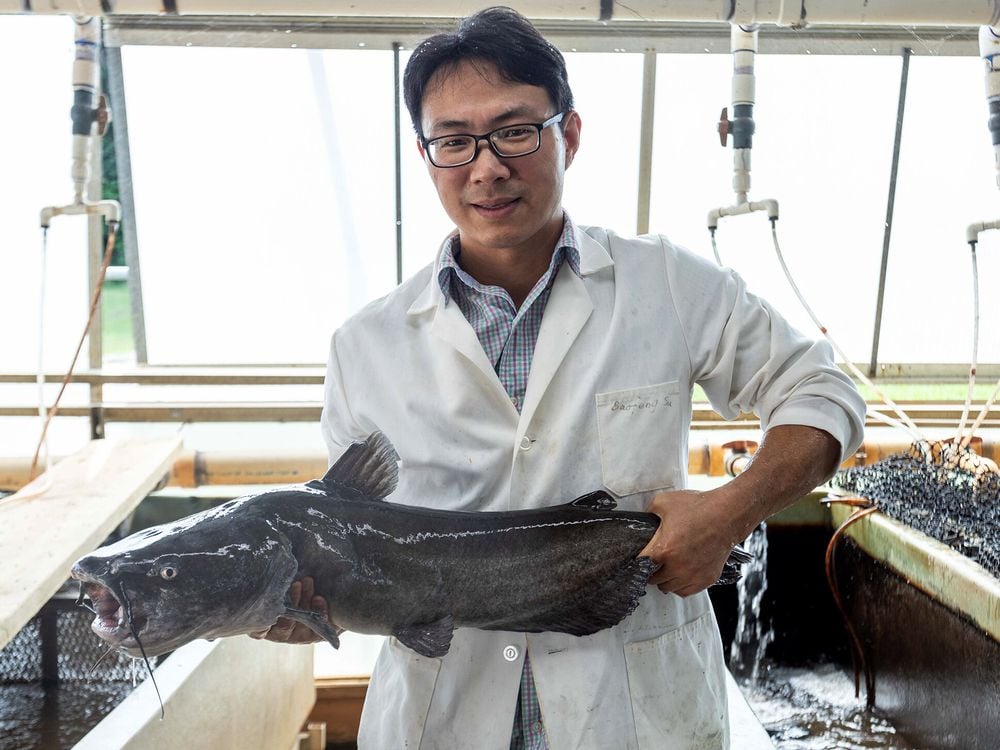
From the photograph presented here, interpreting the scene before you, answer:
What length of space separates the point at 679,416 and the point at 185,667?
1200 mm

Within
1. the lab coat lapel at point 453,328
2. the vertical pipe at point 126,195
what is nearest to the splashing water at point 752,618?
the lab coat lapel at point 453,328

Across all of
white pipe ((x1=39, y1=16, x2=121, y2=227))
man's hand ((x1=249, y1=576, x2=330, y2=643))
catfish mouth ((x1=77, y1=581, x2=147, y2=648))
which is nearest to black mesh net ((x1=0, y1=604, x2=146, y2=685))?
white pipe ((x1=39, y1=16, x2=121, y2=227))

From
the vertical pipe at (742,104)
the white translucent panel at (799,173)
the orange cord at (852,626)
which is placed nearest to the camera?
the vertical pipe at (742,104)

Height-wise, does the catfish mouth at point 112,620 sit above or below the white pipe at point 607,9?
below

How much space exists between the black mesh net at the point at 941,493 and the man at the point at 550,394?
3.94 ft

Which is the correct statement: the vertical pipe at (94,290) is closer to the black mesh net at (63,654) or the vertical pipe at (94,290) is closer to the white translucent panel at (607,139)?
the black mesh net at (63,654)

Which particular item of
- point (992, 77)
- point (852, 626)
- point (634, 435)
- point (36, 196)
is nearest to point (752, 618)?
point (852, 626)

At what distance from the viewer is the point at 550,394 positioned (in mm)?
1478

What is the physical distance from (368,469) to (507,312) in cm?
36

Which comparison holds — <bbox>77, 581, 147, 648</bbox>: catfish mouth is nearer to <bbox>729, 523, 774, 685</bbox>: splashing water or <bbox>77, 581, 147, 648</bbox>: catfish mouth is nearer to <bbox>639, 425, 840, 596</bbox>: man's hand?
<bbox>639, 425, 840, 596</bbox>: man's hand

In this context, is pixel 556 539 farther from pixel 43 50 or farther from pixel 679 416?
pixel 43 50

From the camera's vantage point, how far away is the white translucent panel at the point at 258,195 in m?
4.04

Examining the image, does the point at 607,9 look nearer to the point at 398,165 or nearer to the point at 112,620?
the point at 112,620

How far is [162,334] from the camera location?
441 cm
